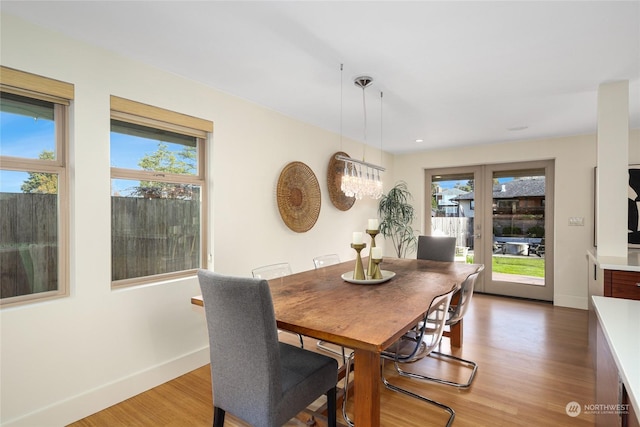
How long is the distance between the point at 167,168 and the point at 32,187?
2.86ft

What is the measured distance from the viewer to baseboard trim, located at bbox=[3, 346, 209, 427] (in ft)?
6.14

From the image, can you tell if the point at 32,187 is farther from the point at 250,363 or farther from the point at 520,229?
the point at 520,229

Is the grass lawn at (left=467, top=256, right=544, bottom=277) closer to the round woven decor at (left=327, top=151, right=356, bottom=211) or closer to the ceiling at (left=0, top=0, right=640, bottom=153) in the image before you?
the ceiling at (left=0, top=0, right=640, bottom=153)

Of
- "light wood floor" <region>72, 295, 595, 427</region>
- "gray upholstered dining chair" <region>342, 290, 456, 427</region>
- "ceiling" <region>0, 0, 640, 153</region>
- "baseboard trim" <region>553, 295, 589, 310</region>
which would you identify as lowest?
"light wood floor" <region>72, 295, 595, 427</region>

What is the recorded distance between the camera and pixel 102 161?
215cm

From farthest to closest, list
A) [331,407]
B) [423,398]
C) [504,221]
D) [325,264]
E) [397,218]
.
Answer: [397,218] < [504,221] < [325,264] < [423,398] < [331,407]

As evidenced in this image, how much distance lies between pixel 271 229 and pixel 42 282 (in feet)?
6.19

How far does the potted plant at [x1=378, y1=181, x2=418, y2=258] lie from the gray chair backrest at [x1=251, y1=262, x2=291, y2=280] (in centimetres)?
286

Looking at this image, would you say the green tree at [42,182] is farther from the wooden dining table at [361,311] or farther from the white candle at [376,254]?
the white candle at [376,254]

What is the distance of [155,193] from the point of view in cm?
254

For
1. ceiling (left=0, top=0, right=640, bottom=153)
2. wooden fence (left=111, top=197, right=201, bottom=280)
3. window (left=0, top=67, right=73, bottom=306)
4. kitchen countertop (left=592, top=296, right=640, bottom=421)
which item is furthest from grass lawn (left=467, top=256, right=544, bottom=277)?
window (left=0, top=67, right=73, bottom=306)

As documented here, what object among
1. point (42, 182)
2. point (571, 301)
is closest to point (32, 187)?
point (42, 182)

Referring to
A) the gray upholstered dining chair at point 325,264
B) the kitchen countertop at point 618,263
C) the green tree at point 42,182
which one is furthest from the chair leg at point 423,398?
the green tree at point 42,182

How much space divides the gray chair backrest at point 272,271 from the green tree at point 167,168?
91cm
